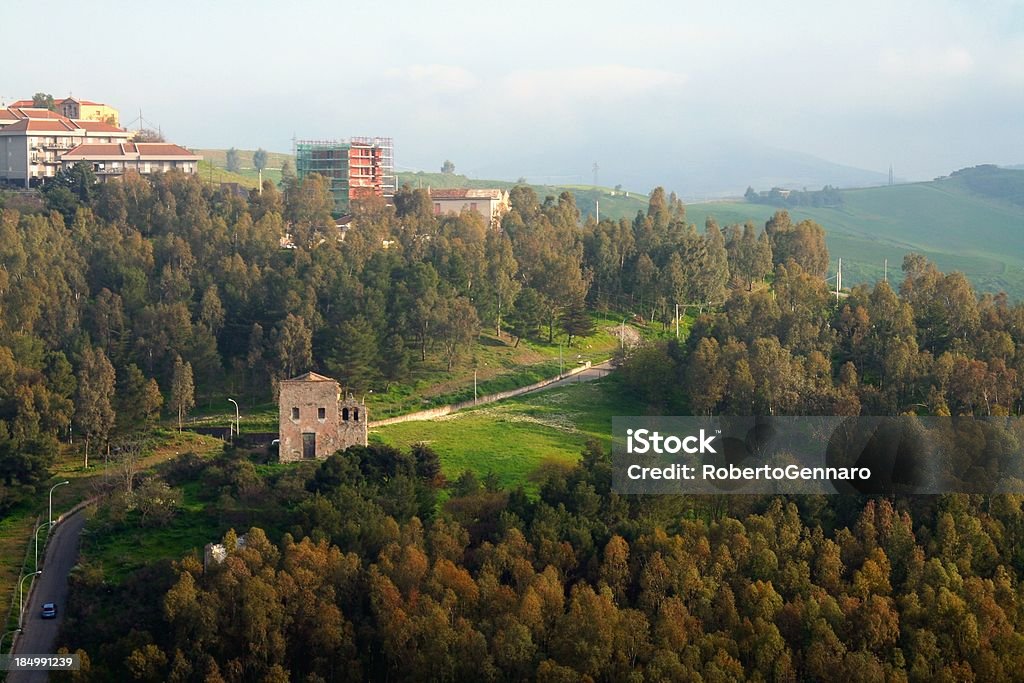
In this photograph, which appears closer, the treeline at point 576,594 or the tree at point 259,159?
the treeline at point 576,594

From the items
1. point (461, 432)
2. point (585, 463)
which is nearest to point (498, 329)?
point (461, 432)

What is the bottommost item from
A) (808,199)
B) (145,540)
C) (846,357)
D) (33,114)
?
(145,540)

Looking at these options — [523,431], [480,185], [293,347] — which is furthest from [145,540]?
[480,185]

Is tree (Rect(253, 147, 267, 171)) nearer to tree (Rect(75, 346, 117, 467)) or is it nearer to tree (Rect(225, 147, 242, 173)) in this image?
tree (Rect(225, 147, 242, 173))

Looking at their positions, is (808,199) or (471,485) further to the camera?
(808,199)

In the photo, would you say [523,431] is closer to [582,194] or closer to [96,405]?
[96,405]

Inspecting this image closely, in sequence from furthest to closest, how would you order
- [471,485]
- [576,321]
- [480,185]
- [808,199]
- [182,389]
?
1. [808,199]
2. [480,185]
3. [576,321]
4. [182,389]
5. [471,485]

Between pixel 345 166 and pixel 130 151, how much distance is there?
10476 millimetres

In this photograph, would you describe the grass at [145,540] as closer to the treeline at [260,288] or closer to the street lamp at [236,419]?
the treeline at [260,288]

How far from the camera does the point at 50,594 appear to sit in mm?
37406

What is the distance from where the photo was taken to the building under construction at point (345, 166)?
3022 inches

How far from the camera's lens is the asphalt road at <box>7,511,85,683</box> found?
34959mm

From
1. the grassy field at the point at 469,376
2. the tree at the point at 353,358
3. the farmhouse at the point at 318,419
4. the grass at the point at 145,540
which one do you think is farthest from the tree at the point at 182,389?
the grass at the point at 145,540

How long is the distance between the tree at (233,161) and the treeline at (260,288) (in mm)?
44571
